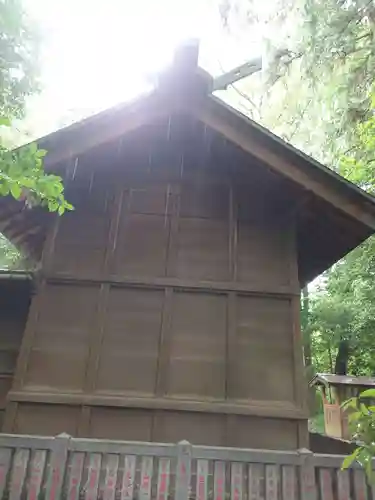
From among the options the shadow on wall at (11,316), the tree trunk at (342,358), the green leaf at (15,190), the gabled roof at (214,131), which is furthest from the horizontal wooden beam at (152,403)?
the tree trunk at (342,358)

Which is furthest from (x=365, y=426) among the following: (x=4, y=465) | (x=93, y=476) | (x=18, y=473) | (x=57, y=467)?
(x=4, y=465)

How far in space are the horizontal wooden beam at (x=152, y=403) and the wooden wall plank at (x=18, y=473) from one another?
1164 mm

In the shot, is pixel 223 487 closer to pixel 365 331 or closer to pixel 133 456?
pixel 133 456

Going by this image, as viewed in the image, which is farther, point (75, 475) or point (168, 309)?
point (168, 309)

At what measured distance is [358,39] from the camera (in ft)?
28.1

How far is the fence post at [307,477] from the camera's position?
3590mm

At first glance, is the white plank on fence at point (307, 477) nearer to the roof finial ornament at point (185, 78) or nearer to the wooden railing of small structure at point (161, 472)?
the wooden railing of small structure at point (161, 472)

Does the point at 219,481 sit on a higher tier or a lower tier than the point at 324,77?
lower

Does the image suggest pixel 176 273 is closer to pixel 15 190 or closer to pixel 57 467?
pixel 57 467

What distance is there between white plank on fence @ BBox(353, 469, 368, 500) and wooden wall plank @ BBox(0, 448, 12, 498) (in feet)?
9.49

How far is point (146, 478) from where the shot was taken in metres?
3.61

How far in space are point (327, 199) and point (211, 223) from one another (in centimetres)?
150

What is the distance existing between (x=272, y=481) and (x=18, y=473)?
2.11 metres

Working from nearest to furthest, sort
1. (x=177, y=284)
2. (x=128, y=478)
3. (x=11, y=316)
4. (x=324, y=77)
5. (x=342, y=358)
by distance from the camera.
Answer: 1. (x=128, y=478)
2. (x=177, y=284)
3. (x=11, y=316)
4. (x=324, y=77)
5. (x=342, y=358)
